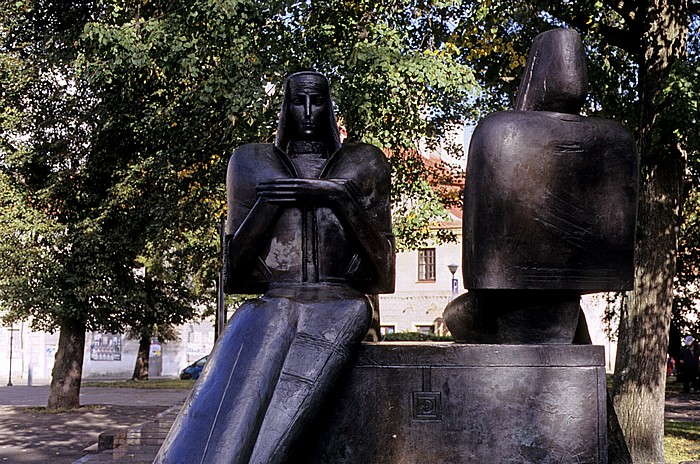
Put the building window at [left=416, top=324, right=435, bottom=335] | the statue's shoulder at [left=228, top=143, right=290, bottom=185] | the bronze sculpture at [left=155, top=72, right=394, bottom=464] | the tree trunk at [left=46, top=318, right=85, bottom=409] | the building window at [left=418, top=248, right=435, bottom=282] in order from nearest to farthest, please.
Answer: the bronze sculpture at [left=155, top=72, right=394, bottom=464], the statue's shoulder at [left=228, top=143, right=290, bottom=185], the tree trunk at [left=46, top=318, right=85, bottom=409], the building window at [left=416, top=324, right=435, bottom=335], the building window at [left=418, top=248, right=435, bottom=282]

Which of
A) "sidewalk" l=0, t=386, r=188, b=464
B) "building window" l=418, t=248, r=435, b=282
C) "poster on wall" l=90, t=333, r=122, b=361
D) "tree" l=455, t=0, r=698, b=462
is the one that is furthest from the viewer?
"poster on wall" l=90, t=333, r=122, b=361

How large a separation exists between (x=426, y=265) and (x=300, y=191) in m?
36.9

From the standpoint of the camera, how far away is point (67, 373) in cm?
1947

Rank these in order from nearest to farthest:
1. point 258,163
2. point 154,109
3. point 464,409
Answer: point 464,409 < point 258,163 < point 154,109

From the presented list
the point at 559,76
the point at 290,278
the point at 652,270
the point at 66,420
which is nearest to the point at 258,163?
→ the point at 290,278

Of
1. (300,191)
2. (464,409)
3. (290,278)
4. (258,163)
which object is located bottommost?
(464,409)

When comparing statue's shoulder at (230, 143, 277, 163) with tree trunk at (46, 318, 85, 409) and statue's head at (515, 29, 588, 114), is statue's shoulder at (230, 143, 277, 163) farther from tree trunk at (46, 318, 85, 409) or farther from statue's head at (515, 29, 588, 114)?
tree trunk at (46, 318, 85, 409)

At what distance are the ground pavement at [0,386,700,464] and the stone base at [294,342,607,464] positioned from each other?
7204 millimetres

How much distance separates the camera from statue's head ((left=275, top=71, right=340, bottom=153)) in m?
4.11

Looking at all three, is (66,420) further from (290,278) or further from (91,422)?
(290,278)

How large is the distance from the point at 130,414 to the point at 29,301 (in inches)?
131

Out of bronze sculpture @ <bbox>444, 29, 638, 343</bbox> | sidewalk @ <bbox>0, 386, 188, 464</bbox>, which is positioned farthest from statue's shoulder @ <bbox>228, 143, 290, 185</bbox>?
sidewalk @ <bbox>0, 386, 188, 464</bbox>

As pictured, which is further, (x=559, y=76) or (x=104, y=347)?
(x=104, y=347)

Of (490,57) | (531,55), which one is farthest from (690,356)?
(531,55)
